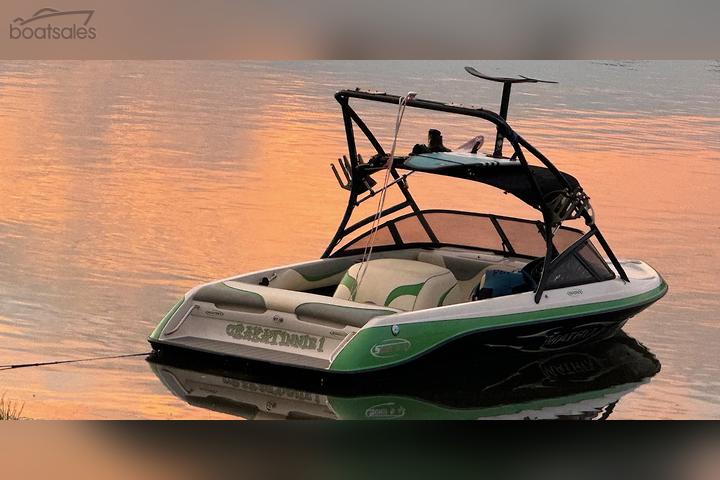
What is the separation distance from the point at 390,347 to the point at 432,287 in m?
0.94

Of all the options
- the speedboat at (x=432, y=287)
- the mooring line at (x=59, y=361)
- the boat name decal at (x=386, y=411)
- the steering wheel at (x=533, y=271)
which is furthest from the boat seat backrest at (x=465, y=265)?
the mooring line at (x=59, y=361)

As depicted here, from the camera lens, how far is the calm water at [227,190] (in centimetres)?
1180

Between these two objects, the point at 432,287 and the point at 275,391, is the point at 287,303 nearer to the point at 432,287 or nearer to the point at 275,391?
the point at 275,391

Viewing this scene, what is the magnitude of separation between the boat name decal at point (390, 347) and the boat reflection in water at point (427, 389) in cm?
16

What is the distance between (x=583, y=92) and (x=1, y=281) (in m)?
16.5

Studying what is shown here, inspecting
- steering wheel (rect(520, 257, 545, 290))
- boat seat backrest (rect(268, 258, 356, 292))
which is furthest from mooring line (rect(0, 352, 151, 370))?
steering wheel (rect(520, 257, 545, 290))

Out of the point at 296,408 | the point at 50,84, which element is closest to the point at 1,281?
the point at 296,408

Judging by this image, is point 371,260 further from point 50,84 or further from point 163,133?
point 50,84

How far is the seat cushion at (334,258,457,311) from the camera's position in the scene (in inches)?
454

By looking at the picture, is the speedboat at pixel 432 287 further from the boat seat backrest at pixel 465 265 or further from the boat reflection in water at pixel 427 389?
the boat reflection in water at pixel 427 389

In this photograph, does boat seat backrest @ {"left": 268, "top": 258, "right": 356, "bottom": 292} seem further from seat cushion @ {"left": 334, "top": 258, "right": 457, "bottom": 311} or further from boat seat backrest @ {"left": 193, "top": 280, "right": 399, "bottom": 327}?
boat seat backrest @ {"left": 193, "top": 280, "right": 399, "bottom": 327}

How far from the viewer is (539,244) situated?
510 inches

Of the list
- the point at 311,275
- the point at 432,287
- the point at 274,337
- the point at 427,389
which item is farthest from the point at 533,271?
the point at 274,337

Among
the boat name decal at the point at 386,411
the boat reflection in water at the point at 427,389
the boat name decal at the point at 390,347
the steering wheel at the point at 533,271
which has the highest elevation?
the steering wheel at the point at 533,271
